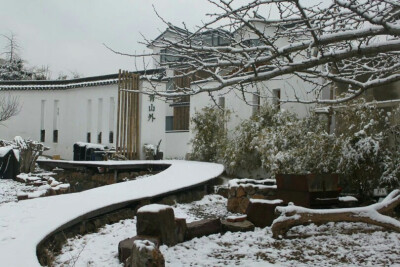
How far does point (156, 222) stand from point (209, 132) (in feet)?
22.9

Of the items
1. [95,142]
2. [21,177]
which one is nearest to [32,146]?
[21,177]

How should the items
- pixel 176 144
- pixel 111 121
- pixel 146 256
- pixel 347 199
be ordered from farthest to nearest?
pixel 111 121 → pixel 176 144 → pixel 347 199 → pixel 146 256

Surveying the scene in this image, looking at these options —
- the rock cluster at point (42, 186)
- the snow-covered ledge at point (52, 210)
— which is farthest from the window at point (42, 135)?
the snow-covered ledge at point (52, 210)

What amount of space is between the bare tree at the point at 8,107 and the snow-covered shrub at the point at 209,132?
8.20 m

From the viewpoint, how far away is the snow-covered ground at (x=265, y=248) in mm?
3953

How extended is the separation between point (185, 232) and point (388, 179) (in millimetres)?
3157

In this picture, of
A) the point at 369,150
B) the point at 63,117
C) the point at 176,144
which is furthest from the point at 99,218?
the point at 63,117

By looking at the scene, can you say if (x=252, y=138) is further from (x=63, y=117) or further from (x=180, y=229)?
(x=63, y=117)

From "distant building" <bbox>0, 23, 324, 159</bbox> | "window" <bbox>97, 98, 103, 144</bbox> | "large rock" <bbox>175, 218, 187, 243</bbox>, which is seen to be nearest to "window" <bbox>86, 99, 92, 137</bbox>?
"distant building" <bbox>0, 23, 324, 159</bbox>

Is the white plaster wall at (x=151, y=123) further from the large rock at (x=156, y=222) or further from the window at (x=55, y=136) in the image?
the large rock at (x=156, y=222)

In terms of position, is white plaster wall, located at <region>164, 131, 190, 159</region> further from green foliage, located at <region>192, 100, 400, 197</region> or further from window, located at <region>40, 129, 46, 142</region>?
green foliage, located at <region>192, 100, 400, 197</region>

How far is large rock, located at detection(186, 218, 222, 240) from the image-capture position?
184 inches

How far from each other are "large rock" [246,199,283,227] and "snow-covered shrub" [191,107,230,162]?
5.47 metres

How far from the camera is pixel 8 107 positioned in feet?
52.9
